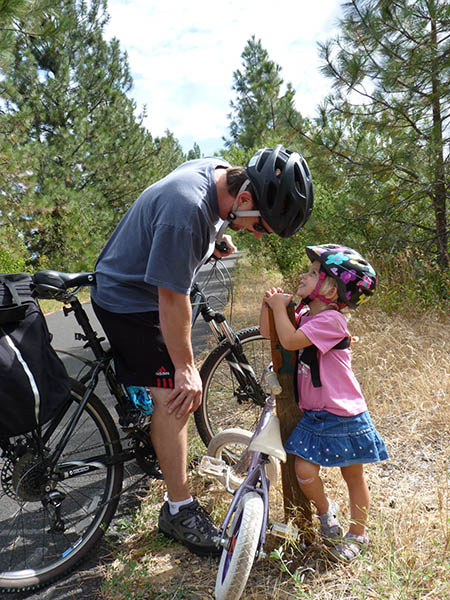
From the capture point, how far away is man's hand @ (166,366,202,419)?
2088 mm

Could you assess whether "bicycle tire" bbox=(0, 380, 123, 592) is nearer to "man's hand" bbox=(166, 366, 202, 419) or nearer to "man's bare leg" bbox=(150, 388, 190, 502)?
"man's bare leg" bbox=(150, 388, 190, 502)

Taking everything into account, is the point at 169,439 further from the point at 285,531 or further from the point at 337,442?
the point at 337,442

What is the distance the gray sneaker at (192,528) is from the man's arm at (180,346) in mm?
567

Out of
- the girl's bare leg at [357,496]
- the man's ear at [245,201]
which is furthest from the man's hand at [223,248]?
the girl's bare leg at [357,496]

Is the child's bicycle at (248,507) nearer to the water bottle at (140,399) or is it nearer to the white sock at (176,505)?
the white sock at (176,505)

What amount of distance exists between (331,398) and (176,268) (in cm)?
89

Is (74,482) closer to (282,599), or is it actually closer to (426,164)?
(282,599)

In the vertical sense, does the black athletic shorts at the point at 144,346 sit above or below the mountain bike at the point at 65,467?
above

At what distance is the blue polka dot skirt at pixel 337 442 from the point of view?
6.66 ft

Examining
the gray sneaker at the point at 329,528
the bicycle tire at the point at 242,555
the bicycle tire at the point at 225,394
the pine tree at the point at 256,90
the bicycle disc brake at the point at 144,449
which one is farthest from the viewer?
the pine tree at the point at 256,90

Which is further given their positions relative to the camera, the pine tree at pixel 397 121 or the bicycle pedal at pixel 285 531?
the pine tree at pixel 397 121

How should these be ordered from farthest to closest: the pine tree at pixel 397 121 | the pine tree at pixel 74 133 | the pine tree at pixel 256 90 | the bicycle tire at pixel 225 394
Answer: the pine tree at pixel 256 90 < the pine tree at pixel 74 133 < the pine tree at pixel 397 121 < the bicycle tire at pixel 225 394

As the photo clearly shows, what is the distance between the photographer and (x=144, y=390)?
260 centimetres

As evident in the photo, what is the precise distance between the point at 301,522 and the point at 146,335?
1163mm
